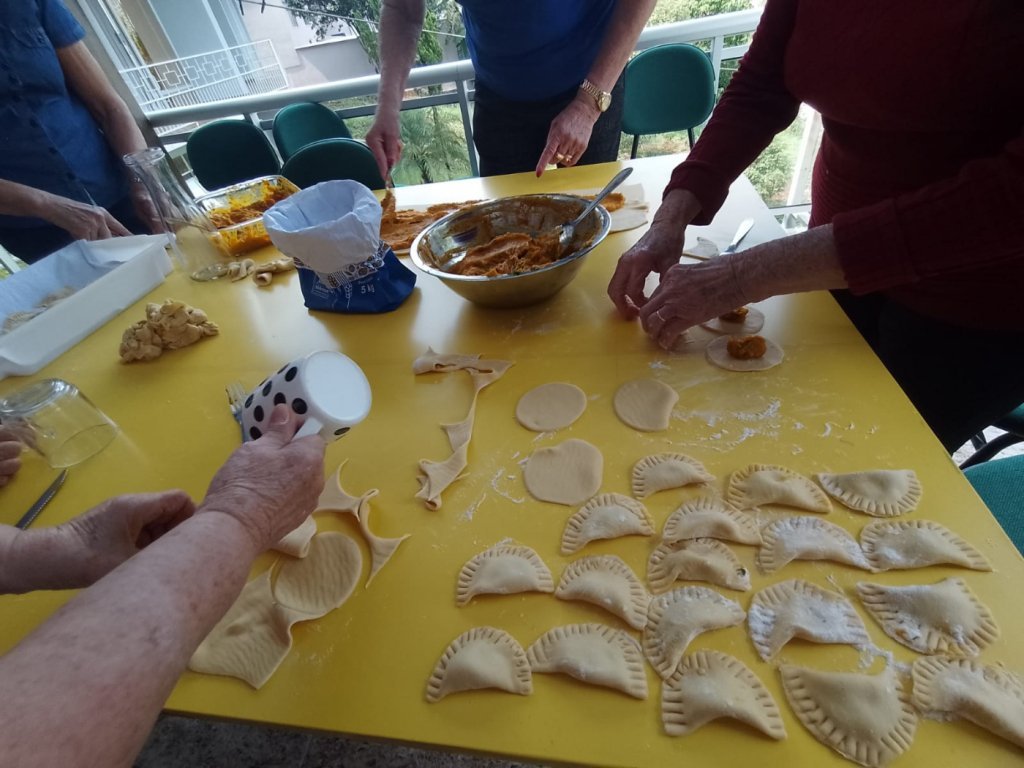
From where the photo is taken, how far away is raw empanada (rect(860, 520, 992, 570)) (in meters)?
0.78

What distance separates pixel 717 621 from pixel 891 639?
229 millimetres

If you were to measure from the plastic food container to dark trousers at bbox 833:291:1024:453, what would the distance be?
2.30 meters

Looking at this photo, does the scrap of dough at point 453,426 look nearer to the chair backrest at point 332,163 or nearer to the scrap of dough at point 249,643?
the scrap of dough at point 249,643

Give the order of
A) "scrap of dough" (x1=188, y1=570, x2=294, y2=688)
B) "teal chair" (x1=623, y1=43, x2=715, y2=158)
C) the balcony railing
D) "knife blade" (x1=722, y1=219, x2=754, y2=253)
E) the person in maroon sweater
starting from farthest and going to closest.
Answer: the balcony railing → "teal chair" (x1=623, y1=43, x2=715, y2=158) → "knife blade" (x1=722, y1=219, x2=754, y2=253) → the person in maroon sweater → "scrap of dough" (x1=188, y1=570, x2=294, y2=688)

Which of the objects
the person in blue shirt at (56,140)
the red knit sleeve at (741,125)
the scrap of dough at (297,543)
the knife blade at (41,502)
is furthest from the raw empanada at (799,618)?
the person in blue shirt at (56,140)

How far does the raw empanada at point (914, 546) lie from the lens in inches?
30.8

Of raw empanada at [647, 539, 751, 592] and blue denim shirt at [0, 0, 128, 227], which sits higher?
blue denim shirt at [0, 0, 128, 227]

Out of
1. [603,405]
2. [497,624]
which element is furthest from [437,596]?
[603,405]

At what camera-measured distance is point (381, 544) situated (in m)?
0.96

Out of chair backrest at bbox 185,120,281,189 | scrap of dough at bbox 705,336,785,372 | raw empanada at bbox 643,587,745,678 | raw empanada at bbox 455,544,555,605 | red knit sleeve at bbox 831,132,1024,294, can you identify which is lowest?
chair backrest at bbox 185,120,281,189

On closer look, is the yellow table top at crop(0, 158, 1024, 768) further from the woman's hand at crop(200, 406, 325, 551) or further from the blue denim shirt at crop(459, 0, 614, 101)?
the blue denim shirt at crop(459, 0, 614, 101)

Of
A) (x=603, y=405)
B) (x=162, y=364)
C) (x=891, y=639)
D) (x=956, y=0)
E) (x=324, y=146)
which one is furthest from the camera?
(x=324, y=146)

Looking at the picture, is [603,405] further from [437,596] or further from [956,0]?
[956,0]

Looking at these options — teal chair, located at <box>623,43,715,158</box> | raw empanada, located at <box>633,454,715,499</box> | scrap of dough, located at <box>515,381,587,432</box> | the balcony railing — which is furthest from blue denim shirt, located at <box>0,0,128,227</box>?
raw empanada, located at <box>633,454,715,499</box>
